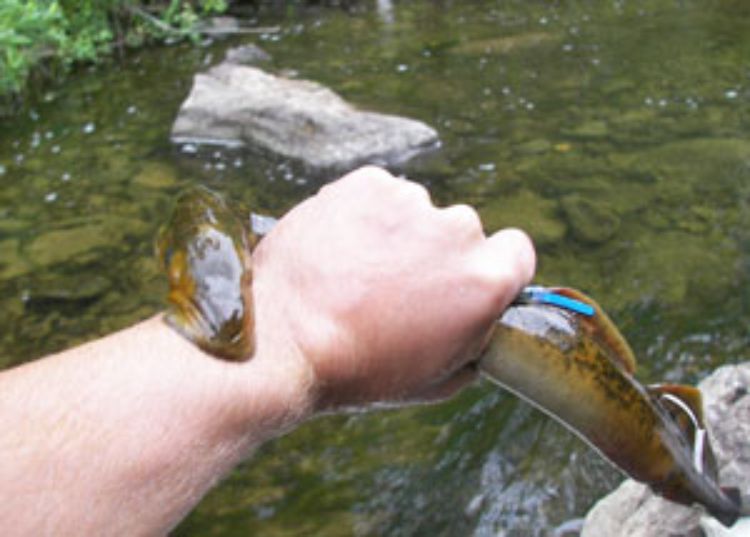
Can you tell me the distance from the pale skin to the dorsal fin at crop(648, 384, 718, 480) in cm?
65

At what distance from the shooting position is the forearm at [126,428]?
1.34m

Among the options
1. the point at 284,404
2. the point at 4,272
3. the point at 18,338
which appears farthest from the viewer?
the point at 4,272

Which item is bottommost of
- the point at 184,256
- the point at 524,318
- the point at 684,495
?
the point at 684,495

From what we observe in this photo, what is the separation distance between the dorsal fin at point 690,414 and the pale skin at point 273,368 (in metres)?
0.65

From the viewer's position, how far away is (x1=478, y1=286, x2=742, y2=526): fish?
194 cm

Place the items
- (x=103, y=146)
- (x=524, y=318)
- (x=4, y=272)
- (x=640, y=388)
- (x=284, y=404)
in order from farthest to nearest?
(x=103, y=146), (x=4, y=272), (x=640, y=388), (x=524, y=318), (x=284, y=404)

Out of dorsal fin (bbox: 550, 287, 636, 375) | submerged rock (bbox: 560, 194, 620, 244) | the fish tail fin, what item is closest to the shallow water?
submerged rock (bbox: 560, 194, 620, 244)

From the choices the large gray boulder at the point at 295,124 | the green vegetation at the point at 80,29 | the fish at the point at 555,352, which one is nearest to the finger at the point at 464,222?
the fish at the point at 555,352

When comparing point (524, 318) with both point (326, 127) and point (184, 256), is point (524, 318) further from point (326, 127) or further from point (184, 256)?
point (326, 127)

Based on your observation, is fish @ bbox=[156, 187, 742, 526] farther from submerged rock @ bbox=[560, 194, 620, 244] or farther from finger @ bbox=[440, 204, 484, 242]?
submerged rock @ bbox=[560, 194, 620, 244]

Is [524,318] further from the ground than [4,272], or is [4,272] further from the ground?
[524,318]

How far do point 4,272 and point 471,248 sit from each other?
3772mm

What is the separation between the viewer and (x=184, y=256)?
165 cm

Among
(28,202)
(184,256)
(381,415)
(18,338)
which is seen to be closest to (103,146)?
(28,202)
